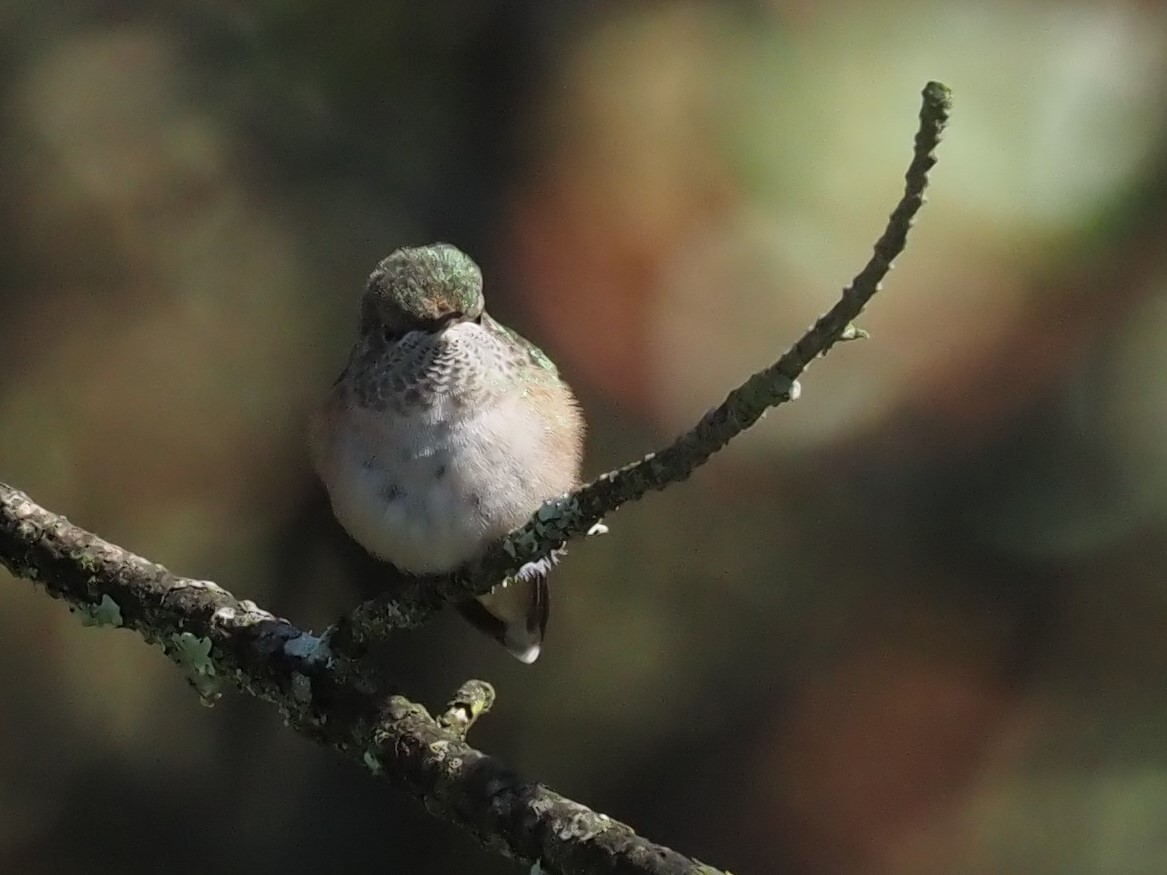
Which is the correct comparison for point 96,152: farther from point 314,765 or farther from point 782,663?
point 782,663

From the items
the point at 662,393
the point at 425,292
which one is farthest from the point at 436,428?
the point at 662,393

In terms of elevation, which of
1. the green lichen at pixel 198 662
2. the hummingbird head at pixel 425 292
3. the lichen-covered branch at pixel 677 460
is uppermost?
the hummingbird head at pixel 425 292

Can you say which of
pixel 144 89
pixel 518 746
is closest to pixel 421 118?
Answer: pixel 144 89

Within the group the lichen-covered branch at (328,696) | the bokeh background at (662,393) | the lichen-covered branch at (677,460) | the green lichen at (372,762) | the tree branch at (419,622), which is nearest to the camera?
the lichen-covered branch at (677,460)

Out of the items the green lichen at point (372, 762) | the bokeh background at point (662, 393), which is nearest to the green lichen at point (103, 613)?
the green lichen at point (372, 762)

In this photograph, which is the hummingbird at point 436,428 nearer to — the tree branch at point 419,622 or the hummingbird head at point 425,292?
the hummingbird head at point 425,292

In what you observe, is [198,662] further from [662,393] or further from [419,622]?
[662,393]

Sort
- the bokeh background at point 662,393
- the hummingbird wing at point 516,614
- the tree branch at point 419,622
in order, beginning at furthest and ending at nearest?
the bokeh background at point 662,393, the hummingbird wing at point 516,614, the tree branch at point 419,622
